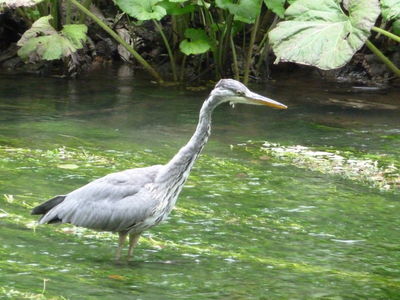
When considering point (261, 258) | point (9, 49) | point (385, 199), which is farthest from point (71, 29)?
point (261, 258)

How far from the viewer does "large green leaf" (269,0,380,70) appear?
952 centimetres

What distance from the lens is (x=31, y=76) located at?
12.6m

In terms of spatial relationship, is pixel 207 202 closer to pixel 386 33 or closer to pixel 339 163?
pixel 339 163

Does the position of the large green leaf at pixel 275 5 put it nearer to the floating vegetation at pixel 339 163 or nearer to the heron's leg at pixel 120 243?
the floating vegetation at pixel 339 163

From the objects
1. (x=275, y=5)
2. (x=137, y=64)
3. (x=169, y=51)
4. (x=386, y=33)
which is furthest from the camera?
(x=137, y=64)

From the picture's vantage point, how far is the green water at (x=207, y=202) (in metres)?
4.99

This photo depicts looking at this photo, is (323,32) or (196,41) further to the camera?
(196,41)

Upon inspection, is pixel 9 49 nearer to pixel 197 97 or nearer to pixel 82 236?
pixel 197 97

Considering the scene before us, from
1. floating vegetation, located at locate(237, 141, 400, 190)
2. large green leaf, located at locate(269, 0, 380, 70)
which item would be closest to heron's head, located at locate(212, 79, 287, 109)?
floating vegetation, located at locate(237, 141, 400, 190)

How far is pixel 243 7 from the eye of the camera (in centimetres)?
1088

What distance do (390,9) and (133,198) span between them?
538 centimetres

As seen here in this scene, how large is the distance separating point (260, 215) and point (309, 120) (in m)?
3.94

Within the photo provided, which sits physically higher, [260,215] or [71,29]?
[71,29]

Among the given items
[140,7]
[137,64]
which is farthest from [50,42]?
[137,64]
